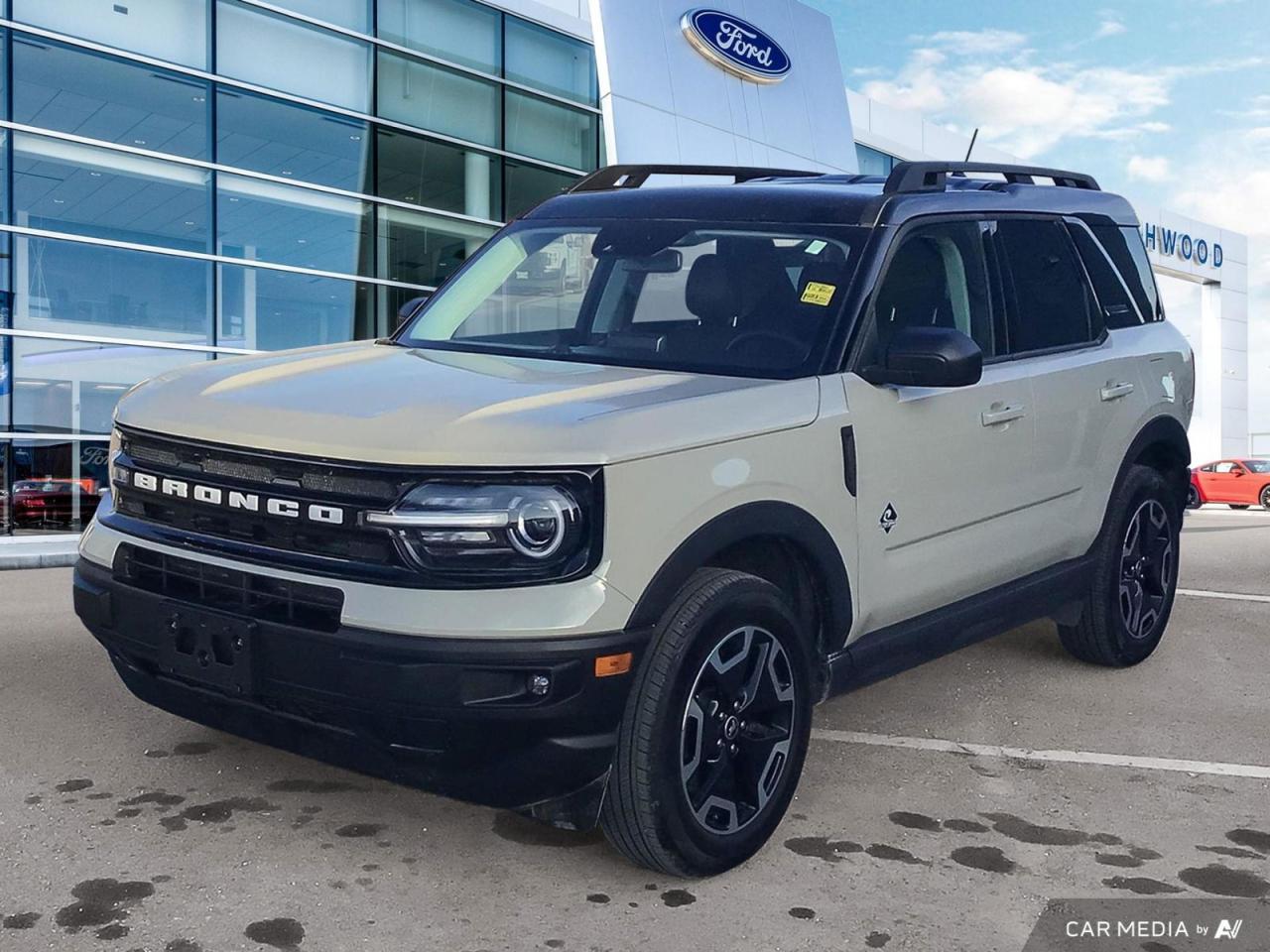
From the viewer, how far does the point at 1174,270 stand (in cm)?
4384

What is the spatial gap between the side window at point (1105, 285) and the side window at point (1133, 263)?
6cm

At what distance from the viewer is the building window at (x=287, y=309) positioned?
52.0ft

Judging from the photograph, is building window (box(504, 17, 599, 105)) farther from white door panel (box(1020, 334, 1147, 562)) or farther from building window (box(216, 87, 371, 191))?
white door panel (box(1020, 334, 1147, 562))

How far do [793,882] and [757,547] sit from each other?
2.90 feet

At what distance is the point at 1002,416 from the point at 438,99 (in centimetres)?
1549

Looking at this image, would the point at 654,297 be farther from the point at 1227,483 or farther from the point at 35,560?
the point at 1227,483

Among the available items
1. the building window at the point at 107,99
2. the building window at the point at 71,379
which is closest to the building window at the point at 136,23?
the building window at the point at 107,99

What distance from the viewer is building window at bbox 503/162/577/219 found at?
63.4 feet

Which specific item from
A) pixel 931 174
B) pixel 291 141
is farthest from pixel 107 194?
pixel 931 174

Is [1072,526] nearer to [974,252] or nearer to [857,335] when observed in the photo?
[974,252]

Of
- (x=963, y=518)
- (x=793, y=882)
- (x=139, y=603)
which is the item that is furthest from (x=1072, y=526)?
(x=139, y=603)

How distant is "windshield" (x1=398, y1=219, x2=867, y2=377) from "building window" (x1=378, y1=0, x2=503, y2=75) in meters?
14.2

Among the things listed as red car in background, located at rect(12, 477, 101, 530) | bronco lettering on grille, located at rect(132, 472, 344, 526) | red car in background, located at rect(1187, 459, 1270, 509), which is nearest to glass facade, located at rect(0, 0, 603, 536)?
red car in background, located at rect(12, 477, 101, 530)

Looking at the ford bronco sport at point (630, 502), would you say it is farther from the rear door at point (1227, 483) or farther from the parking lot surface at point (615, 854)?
the rear door at point (1227, 483)
